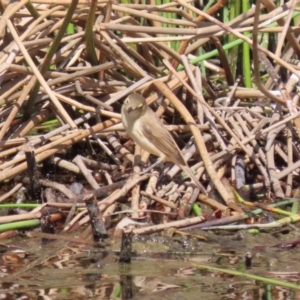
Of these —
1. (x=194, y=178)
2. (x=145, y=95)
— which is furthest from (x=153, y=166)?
(x=145, y=95)

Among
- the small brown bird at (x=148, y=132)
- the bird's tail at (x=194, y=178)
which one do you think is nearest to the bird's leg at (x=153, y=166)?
the small brown bird at (x=148, y=132)

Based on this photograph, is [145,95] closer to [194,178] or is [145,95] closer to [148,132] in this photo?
[148,132]

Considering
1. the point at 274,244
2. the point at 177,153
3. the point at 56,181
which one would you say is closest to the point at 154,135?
the point at 177,153

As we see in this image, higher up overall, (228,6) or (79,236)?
(228,6)

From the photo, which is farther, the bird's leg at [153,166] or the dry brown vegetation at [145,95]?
the bird's leg at [153,166]

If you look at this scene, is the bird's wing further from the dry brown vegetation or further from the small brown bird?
the dry brown vegetation

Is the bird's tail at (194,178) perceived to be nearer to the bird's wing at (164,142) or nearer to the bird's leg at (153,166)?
the bird's wing at (164,142)

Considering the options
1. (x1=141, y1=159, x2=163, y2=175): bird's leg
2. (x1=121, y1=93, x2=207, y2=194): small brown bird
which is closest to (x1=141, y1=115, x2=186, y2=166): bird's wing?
(x1=121, y1=93, x2=207, y2=194): small brown bird

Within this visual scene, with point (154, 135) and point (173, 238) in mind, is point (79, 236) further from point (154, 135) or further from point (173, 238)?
point (154, 135)
